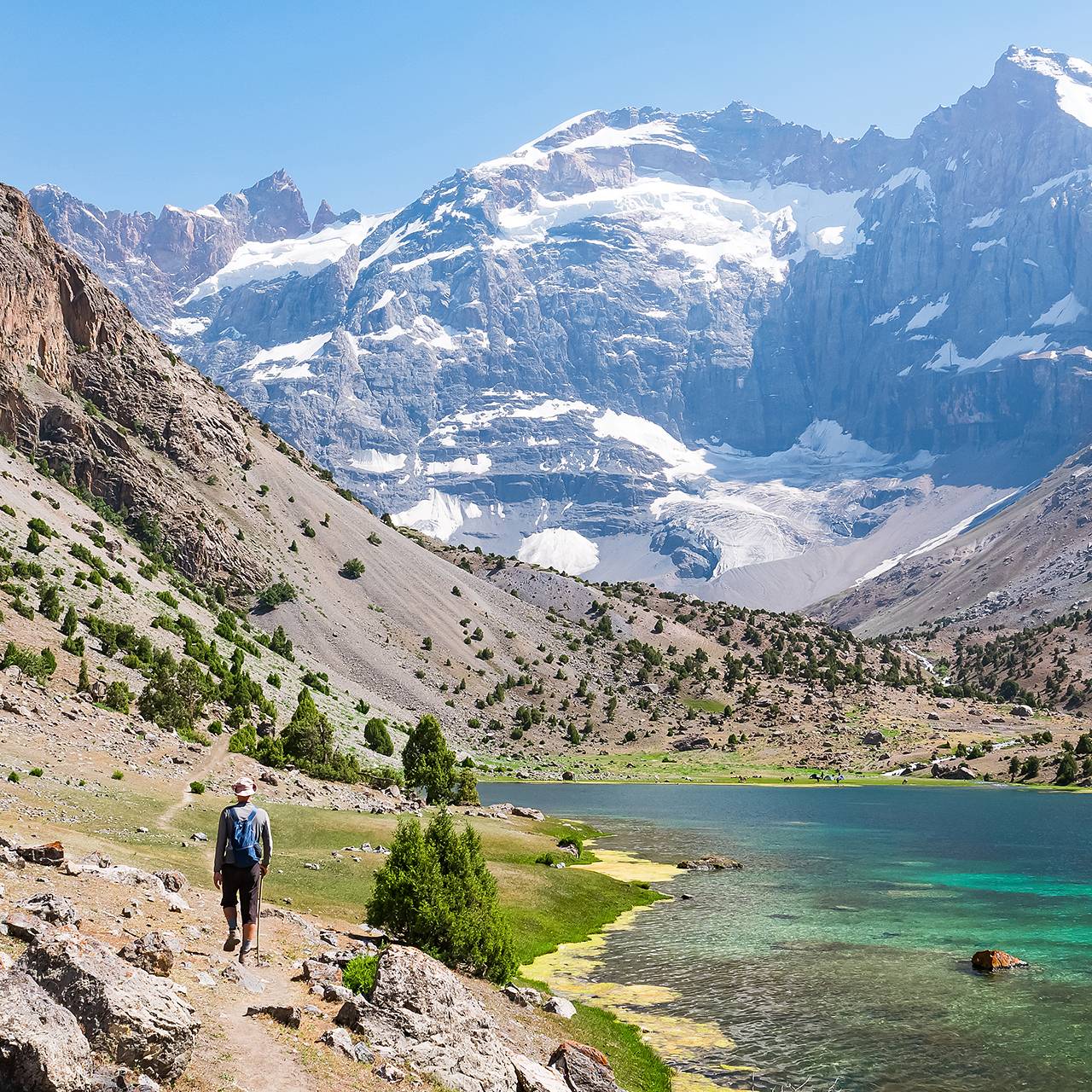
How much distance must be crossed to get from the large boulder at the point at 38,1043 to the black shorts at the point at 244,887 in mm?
7934

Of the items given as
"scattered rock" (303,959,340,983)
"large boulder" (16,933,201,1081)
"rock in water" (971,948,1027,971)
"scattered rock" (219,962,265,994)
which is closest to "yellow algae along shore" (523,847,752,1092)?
"scattered rock" (303,959,340,983)

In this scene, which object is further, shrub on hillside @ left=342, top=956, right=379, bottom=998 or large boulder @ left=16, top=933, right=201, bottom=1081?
shrub on hillside @ left=342, top=956, right=379, bottom=998

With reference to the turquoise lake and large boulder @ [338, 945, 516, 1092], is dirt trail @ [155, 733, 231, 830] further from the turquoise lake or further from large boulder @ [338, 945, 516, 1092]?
large boulder @ [338, 945, 516, 1092]

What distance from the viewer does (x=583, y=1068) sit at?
24.9 m

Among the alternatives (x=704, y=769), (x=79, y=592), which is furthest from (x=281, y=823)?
(x=704, y=769)

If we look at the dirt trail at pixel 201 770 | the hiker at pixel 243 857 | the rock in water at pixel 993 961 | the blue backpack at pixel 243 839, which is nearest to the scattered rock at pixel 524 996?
the hiker at pixel 243 857

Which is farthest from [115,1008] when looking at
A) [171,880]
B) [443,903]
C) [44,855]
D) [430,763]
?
[430,763]

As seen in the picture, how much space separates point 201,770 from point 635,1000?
3782cm

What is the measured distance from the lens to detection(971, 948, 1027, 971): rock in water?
1735 inches

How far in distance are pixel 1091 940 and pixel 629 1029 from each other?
100 feet

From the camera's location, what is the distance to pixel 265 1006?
67.0 ft

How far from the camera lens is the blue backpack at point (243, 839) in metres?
23.7

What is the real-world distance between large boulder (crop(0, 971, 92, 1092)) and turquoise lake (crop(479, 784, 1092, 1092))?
2016 centimetres

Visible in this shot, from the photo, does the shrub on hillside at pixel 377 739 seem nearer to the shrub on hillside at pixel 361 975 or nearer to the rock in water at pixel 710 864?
the rock in water at pixel 710 864
